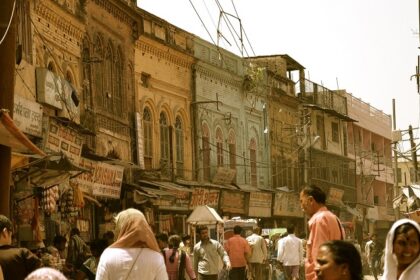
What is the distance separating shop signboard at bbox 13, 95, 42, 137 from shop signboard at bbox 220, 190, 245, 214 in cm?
1729

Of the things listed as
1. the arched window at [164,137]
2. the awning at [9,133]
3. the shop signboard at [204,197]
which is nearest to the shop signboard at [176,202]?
the shop signboard at [204,197]

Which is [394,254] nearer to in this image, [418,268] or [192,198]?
[418,268]

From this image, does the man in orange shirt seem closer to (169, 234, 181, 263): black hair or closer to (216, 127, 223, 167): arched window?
(169, 234, 181, 263): black hair

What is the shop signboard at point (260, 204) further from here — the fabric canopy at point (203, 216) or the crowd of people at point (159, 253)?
the crowd of people at point (159, 253)

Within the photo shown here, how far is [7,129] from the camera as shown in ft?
36.1

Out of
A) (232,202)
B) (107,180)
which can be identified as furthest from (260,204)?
(107,180)

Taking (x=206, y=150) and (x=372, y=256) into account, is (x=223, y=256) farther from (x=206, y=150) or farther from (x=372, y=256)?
(x=206, y=150)

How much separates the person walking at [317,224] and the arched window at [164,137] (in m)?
22.0

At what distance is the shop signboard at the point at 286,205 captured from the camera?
43188 mm

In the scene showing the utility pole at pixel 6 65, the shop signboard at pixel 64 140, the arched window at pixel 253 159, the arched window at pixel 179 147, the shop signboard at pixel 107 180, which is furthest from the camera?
the arched window at pixel 253 159

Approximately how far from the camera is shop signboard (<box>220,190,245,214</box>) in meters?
36.1

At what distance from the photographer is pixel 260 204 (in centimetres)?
4053

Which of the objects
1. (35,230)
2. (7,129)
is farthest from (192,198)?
(7,129)

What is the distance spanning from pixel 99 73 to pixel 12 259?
17.4 m
